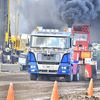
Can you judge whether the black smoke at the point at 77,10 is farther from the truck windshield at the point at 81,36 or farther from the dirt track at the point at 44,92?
the dirt track at the point at 44,92

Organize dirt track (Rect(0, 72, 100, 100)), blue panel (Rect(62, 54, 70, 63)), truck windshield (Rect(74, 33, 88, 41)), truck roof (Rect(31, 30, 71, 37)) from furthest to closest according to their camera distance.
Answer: truck windshield (Rect(74, 33, 88, 41))
truck roof (Rect(31, 30, 71, 37))
blue panel (Rect(62, 54, 70, 63))
dirt track (Rect(0, 72, 100, 100))

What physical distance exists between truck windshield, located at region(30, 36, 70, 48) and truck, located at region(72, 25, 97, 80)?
16.1ft

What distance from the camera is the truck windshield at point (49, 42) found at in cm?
1562

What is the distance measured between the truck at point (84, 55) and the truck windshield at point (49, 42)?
4.90 meters

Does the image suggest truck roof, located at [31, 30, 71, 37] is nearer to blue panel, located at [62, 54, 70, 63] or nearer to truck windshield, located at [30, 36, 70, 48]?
truck windshield, located at [30, 36, 70, 48]

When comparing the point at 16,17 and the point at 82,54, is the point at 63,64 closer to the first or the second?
the point at 82,54

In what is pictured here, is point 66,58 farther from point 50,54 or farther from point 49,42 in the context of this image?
point 49,42

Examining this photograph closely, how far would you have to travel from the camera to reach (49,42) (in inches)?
616

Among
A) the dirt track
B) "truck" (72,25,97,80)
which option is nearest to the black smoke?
"truck" (72,25,97,80)

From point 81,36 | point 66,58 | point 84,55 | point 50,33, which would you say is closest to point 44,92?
point 66,58

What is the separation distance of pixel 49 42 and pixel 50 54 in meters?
0.70

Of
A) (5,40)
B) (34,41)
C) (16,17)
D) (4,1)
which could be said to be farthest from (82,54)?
(16,17)

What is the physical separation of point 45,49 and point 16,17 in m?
58.3

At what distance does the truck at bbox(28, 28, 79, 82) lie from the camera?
50.7 feet
